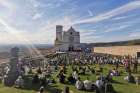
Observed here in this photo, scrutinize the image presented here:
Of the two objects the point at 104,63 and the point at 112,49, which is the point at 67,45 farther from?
the point at 104,63

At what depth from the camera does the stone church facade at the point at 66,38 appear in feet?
294

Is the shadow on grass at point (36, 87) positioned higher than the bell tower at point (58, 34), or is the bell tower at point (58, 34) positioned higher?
the bell tower at point (58, 34)

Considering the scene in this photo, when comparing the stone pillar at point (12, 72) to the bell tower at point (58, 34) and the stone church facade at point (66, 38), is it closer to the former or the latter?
the stone church facade at point (66, 38)

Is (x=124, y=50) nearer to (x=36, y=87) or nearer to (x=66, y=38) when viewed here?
(x=66, y=38)

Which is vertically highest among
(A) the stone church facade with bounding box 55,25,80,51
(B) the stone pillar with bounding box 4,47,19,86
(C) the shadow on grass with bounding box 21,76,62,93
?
(A) the stone church facade with bounding box 55,25,80,51

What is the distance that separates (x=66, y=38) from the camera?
9069 centimetres

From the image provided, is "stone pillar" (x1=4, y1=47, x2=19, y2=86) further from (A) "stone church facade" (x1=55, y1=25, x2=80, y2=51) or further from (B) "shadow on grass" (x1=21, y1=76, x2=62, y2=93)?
(A) "stone church facade" (x1=55, y1=25, x2=80, y2=51)

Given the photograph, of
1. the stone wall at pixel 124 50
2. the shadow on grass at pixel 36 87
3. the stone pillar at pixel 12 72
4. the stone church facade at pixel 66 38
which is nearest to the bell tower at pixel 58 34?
the stone church facade at pixel 66 38

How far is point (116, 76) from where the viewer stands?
28.3 m

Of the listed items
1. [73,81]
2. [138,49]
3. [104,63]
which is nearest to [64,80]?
[73,81]

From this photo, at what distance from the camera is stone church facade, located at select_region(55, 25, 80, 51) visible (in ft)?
294

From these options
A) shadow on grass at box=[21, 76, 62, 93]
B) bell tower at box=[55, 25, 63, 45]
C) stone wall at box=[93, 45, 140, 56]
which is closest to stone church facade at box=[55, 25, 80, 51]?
bell tower at box=[55, 25, 63, 45]

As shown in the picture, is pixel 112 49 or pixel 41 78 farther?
pixel 112 49

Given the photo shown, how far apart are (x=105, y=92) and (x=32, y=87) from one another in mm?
6584
